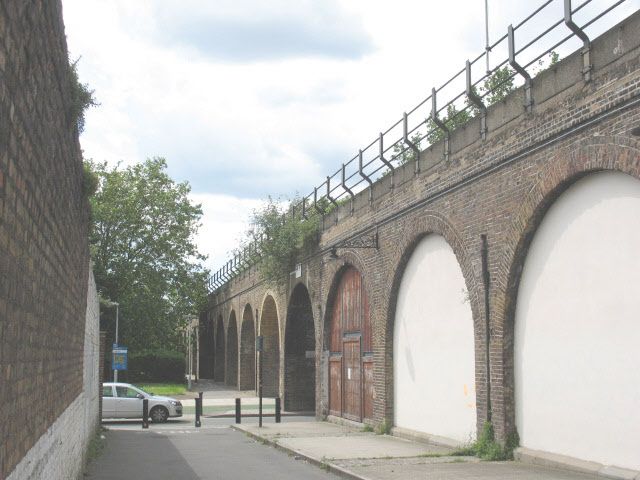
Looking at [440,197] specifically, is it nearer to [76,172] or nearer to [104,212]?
[76,172]

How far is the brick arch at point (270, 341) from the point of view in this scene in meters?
36.3

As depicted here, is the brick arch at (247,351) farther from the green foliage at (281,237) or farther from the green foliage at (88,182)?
the green foliage at (88,182)

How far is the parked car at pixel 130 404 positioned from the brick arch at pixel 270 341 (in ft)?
25.0

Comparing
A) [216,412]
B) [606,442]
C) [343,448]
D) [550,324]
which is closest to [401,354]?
[343,448]

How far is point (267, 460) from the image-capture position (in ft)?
52.2

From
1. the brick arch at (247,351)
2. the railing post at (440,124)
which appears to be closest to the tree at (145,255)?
the brick arch at (247,351)

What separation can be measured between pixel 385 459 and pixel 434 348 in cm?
375

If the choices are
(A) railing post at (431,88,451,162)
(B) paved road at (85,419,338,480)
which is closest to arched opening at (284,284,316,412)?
(B) paved road at (85,419,338,480)

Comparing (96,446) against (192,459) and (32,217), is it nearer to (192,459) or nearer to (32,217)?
(192,459)

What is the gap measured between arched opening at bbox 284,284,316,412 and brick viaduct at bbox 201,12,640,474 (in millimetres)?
4497

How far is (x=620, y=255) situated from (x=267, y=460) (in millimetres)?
8060

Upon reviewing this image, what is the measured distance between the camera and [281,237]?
28.5m

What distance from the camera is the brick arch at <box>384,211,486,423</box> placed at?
14992 millimetres

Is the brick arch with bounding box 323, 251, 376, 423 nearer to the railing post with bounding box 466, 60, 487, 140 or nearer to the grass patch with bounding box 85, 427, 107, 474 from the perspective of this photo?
the grass patch with bounding box 85, 427, 107, 474
